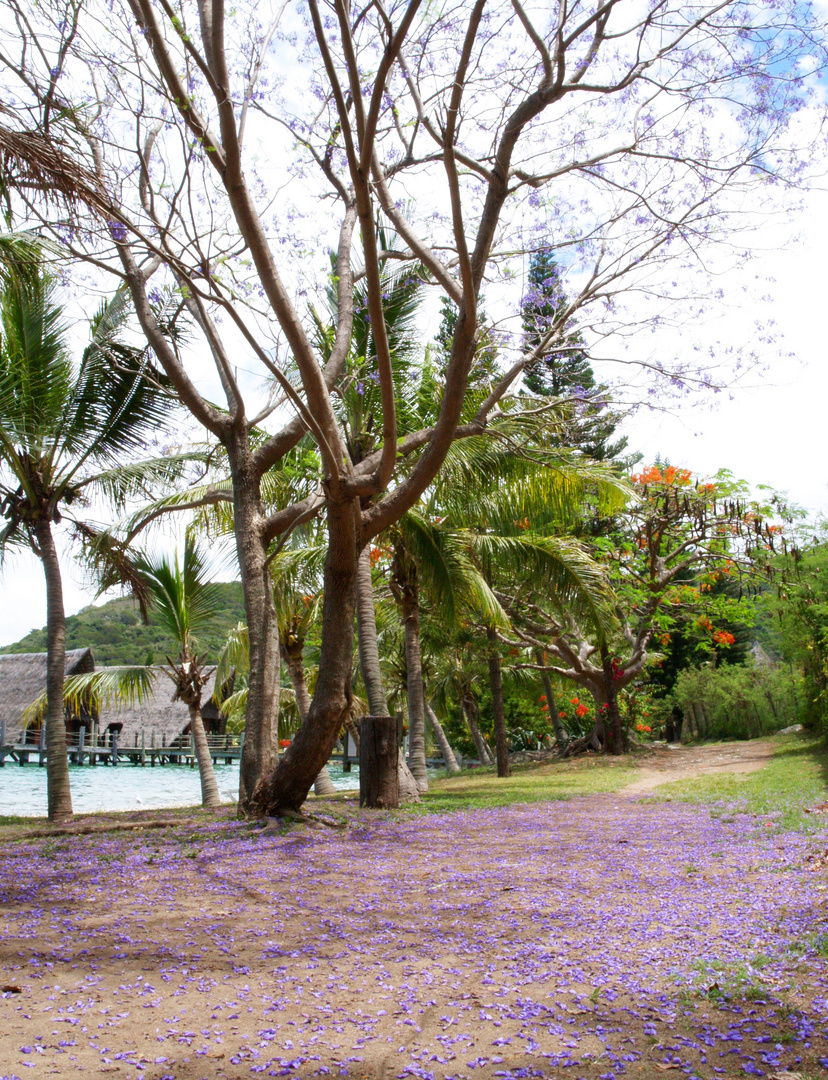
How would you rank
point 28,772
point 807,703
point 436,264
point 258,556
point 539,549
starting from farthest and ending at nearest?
point 28,772 < point 807,703 < point 539,549 < point 258,556 < point 436,264

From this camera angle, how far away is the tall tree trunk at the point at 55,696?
30.5ft

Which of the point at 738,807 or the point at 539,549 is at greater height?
the point at 539,549

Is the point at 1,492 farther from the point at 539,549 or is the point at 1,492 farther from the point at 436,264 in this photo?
the point at 539,549

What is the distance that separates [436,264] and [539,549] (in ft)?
27.4

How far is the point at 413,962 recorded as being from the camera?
3.39 meters

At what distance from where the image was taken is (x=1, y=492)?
1006 cm

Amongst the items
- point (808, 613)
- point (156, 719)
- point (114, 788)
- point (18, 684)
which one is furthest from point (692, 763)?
point (156, 719)

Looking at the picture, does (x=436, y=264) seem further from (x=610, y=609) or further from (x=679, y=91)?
(x=610, y=609)

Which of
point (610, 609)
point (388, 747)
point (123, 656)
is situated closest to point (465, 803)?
point (388, 747)

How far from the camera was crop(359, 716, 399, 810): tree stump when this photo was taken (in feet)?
29.2

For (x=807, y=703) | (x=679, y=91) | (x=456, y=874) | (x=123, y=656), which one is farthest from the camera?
(x=123, y=656)

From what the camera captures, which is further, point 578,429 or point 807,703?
point 807,703

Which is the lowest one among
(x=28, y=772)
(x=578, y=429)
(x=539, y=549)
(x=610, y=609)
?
(x=28, y=772)

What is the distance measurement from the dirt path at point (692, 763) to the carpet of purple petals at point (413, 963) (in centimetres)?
682
